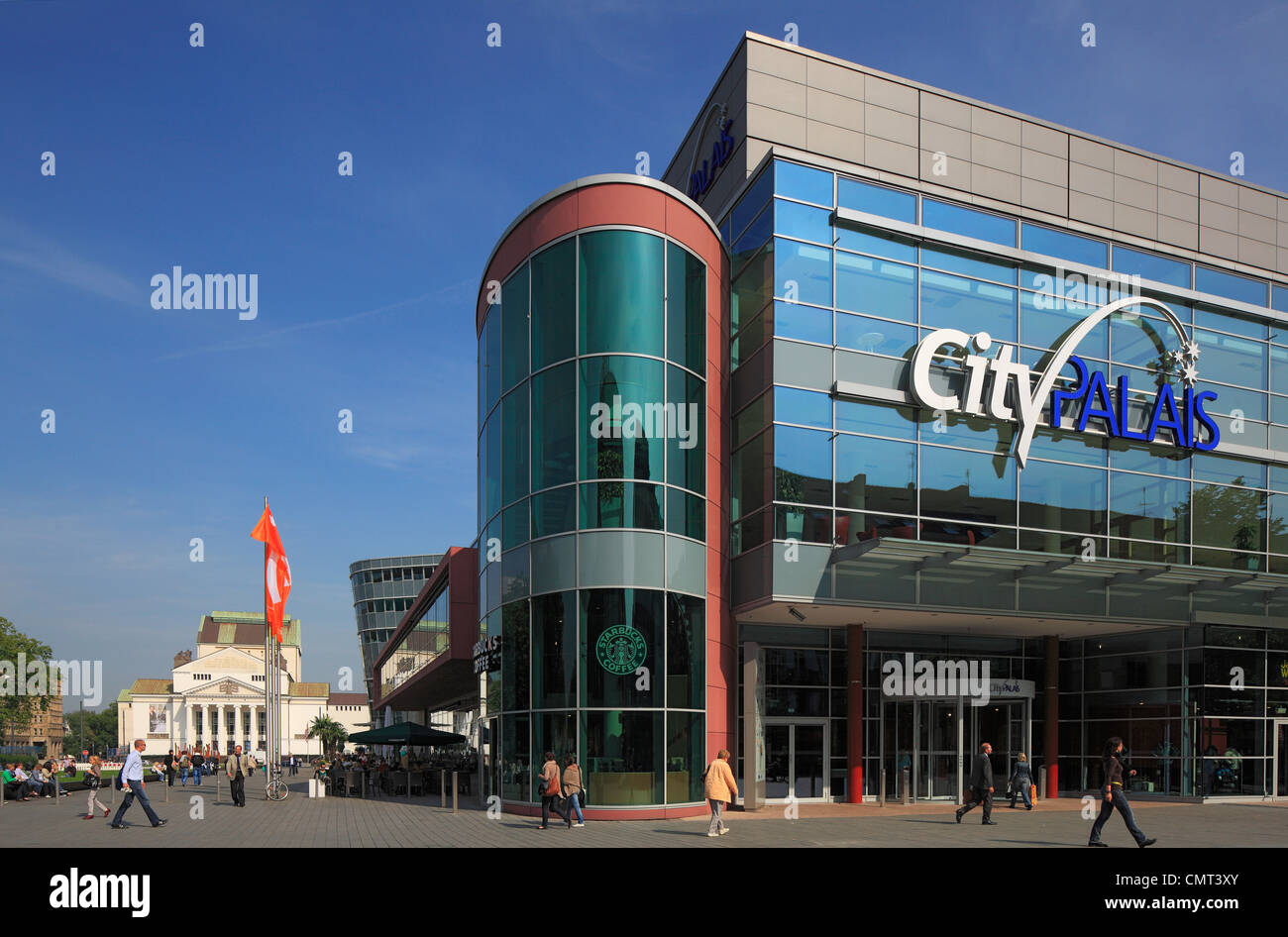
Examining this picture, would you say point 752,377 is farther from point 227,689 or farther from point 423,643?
point 227,689

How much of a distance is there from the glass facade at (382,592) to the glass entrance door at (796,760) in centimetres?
9565

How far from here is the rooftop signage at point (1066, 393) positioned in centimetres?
2745

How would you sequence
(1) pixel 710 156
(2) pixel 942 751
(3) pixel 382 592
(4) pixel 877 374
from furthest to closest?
(3) pixel 382 592
(1) pixel 710 156
(2) pixel 942 751
(4) pixel 877 374

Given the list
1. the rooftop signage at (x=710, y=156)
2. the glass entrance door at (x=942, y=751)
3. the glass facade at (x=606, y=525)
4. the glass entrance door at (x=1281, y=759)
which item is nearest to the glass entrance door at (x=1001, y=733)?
Result: the glass entrance door at (x=942, y=751)

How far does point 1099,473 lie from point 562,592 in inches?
602

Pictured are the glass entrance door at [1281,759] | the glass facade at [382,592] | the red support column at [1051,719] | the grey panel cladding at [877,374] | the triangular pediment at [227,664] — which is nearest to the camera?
the grey panel cladding at [877,374]

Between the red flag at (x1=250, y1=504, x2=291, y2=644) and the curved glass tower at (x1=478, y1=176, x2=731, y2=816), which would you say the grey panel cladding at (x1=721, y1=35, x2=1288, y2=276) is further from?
the red flag at (x1=250, y1=504, x2=291, y2=644)

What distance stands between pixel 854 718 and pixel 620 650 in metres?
7.67

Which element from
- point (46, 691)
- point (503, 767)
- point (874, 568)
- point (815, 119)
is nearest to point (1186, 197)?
point (815, 119)

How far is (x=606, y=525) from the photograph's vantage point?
24562 mm

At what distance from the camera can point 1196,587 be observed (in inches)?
1165

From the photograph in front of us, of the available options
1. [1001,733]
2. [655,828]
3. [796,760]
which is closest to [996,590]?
[1001,733]

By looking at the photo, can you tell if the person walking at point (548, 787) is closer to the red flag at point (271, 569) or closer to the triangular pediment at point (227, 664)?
the red flag at point (271, 569)

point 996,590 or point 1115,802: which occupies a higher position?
point 996,590
